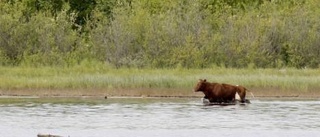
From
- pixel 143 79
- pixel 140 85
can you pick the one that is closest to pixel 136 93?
pixel 140 85

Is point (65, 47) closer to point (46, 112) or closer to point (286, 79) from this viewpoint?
point (286, 79)

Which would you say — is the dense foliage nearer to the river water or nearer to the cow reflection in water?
the river water

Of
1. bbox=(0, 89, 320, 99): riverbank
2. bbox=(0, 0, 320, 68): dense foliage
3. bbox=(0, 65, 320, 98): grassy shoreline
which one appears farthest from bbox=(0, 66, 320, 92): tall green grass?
bbox=(0, 0, 320, 68): dense foliage

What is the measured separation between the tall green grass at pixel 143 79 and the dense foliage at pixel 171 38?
3.95 m

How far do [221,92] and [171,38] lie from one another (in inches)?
483

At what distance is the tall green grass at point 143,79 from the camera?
33.7 metres

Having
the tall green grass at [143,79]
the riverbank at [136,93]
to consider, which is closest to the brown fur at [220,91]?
the riverbank at [136,93]

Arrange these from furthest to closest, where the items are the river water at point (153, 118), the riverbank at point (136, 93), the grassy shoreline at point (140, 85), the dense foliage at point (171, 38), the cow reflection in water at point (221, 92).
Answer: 1. the dense foliage at point (171, 38)
2. the grassy shoreline at point (140, 85)
3. the riverbank at point (136, 93)
4. the cow reflection in water at point (221, 92)
5. the river water at point (153, 118)

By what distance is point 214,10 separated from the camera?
1868 inches

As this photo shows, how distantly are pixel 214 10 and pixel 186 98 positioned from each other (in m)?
14.8

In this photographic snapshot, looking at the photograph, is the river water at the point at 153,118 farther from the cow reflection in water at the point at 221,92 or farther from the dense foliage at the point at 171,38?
the dense foliage at the point at 171,38

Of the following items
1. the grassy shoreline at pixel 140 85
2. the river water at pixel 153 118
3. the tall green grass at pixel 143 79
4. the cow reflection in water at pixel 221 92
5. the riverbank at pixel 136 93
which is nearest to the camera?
the river water at pixel 153 118

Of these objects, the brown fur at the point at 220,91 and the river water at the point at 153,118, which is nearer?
the river water at the point at 153,118

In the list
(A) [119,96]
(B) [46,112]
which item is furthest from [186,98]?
(B) [46,112]
